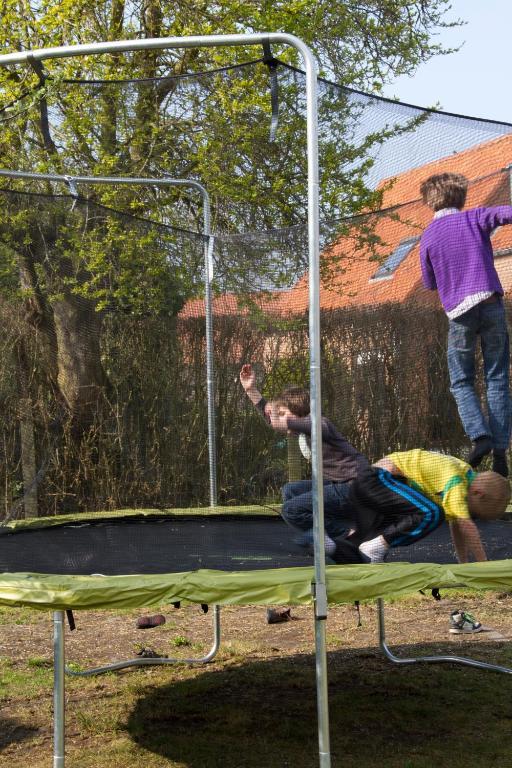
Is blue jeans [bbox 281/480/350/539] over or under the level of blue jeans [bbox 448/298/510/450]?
under

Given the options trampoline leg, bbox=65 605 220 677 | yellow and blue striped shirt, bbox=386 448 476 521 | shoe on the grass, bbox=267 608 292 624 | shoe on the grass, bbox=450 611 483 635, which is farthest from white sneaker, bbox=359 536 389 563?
shoe on the grass, bbox=267 608 292 624

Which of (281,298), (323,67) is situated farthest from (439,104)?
(281,298)

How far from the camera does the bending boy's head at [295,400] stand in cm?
287

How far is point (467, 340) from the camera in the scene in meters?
2.70

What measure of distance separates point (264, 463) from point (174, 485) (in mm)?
425

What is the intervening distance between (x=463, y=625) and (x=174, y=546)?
5.33 ft

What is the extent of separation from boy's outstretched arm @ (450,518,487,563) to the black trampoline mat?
24 mm

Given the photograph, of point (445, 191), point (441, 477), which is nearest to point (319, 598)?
point (441, 477)

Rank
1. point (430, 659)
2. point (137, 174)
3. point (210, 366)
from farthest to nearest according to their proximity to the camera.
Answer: point (137, 174), point (430, 659), point (210, 366)

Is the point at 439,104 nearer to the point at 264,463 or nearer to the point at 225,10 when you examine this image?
the point at 225,10

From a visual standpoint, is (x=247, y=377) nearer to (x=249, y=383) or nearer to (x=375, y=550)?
(x=249, y=383)

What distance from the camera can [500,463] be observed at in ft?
8.89

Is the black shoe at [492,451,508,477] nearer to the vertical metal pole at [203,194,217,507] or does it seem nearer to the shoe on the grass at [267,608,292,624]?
the vertical metal pole at [203,194,217,507]

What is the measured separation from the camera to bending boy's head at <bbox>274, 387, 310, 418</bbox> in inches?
113
